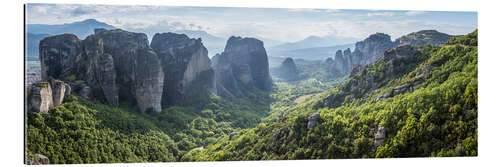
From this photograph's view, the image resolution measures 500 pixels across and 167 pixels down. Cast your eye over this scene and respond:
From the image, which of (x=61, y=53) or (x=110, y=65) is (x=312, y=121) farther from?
(x=61, y=53)

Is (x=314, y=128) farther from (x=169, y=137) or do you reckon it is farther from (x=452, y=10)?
(x=169, y=137)

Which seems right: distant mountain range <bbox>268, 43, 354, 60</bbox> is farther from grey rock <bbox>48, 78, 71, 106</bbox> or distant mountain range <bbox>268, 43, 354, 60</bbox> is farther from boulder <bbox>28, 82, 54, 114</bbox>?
boulder <bbox>28, 82, 54, 114</bbox>

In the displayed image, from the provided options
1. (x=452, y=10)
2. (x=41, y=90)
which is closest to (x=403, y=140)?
(x=452, y=10)

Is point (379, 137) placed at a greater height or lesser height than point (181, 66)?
lesser

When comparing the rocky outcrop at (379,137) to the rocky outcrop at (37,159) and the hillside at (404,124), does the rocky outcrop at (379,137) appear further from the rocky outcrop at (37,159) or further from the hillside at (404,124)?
the rocky outcrop at (37,159)

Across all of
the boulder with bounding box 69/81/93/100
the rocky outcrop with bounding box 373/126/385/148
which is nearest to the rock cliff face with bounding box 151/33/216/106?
the boulder with bounding box 69/81/93/100

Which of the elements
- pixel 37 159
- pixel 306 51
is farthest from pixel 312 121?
pixel 306 51

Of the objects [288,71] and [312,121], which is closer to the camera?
[312,121]

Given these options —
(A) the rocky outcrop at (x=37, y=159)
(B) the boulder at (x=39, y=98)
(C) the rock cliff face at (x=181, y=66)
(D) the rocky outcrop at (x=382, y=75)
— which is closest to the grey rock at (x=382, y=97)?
(D) the rocky outcrop at (x=382, y=75)
